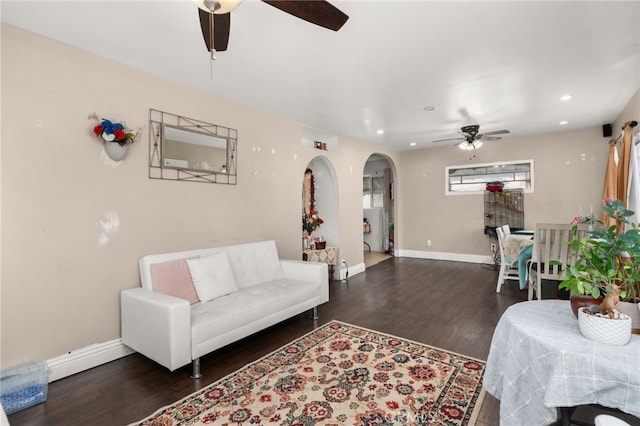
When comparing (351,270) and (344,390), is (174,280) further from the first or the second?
(351,270)

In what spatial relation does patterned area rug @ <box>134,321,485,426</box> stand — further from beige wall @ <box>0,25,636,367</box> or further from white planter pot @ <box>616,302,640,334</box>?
beige wall @ <box>0,25,636,367</box>

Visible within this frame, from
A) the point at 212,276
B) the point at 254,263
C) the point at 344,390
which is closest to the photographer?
the point at 344,390

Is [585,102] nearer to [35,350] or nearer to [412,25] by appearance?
[412,25]

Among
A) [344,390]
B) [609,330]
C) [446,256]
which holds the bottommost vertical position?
[344,390]

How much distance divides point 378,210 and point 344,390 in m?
6.57

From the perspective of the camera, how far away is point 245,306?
103 inches

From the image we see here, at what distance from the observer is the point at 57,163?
7.54 ft

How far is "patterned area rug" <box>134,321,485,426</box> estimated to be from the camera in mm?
1804

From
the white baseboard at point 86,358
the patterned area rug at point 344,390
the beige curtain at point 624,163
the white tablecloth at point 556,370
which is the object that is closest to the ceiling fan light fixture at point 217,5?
the white tablecloth at point 556,370

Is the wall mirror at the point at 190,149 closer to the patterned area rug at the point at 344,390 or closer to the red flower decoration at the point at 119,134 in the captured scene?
the red flower decoration at the point at 119,134

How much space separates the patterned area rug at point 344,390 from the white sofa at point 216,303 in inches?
12.1

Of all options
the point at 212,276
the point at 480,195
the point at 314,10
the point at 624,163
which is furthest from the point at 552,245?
the point at 212,276

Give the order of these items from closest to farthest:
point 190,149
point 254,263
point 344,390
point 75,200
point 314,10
Answer: 1. point 314,10
2. point 344,390
3. point 75,200
4. point 190,149
5. point 254,263

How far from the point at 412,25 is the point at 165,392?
3.06 meters
